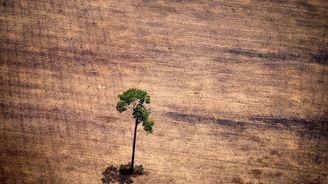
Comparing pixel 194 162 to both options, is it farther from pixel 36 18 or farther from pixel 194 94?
pixel 36 18

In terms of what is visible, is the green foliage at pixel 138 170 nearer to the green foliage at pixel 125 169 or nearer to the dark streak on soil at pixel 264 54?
the green foliage at pixel 125 169

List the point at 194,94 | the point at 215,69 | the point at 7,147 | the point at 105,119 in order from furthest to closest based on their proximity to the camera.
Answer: the point at 215,69 → the point at 194,94 → the point at 105,119 → the point at 7,147

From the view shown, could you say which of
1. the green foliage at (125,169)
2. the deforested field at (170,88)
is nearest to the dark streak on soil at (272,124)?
the deforested field at (170,88)

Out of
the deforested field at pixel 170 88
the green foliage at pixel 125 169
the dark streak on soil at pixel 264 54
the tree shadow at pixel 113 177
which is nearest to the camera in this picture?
the tree shadow at pixel 113 177

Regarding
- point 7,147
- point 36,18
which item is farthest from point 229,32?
point 7,147

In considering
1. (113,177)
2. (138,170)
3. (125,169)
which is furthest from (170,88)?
(113,177)

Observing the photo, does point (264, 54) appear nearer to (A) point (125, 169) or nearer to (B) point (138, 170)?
(B) point (138, 170)
